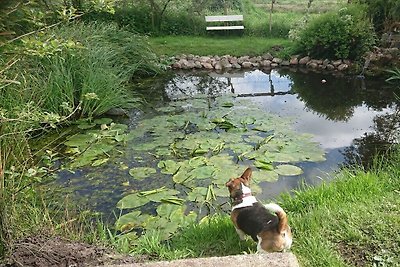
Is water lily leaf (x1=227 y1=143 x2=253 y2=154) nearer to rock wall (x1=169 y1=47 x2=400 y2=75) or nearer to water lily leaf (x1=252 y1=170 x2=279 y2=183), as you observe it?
water lily leaf (x1=252 y1=170 x2=279 y2=183)

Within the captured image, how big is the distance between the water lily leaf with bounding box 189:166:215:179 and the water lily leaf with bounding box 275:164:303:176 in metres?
0.69

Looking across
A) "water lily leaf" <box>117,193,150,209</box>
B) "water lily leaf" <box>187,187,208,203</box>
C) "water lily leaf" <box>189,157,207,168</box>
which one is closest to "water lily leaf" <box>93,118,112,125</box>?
"water lily leaf" <box>189,157,207,168</box>

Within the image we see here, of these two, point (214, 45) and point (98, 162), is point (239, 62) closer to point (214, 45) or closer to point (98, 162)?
point (214, 45)

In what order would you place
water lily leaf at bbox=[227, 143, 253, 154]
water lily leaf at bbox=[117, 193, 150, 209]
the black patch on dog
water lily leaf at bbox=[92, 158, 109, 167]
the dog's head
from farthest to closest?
water lily leaf at bbox=[227, 143, 253, 154] < water lily leaf at bbox=[92, 158, 109, 167] < water lily leaf at bbox=[117, 193, 150, 209] < the dog's head < the black patch on dog

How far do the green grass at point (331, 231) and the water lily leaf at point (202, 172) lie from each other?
93 cm

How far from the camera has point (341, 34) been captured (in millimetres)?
8602

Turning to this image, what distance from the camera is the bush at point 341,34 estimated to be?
8516mm

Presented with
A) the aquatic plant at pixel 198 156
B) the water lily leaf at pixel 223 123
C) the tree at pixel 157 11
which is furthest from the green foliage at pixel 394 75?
the tree at pixel 157 11

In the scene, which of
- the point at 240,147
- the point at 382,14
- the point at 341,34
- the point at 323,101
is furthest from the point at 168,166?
the point at 382,14

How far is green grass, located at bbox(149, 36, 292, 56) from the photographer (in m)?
9.73

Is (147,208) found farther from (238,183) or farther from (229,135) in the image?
(229,135)

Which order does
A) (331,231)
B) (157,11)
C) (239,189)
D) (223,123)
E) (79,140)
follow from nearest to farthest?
(331,231)
(239,189)
(79,140)
(223,123)
(157,11)

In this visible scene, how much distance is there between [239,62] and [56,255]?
7333 mm

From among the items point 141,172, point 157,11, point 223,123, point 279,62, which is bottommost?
point 141,172
